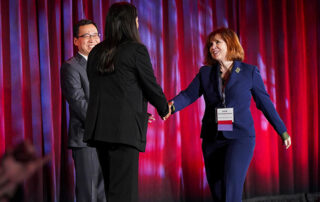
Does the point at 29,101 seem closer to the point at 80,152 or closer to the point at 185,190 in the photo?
the point at 80,152

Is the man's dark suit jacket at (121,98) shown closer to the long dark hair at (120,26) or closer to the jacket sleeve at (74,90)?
the long dark hair at (120,26)

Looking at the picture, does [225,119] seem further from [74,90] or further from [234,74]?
[74,90]

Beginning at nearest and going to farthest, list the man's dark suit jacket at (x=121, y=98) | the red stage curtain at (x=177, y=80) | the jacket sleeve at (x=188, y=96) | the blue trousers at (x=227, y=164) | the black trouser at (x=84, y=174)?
the man's dark suit jacket at (x=121, y=98), the blue trousers at (x=227, y=164), the black trouser at (x=84, y=174), the jacket sleeve at (x=188, y=96), the red stage curtain at (x=177, y=80)

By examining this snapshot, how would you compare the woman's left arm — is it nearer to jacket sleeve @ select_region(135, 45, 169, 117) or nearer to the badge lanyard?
the badge lanyard

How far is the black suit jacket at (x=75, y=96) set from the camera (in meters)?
2.27

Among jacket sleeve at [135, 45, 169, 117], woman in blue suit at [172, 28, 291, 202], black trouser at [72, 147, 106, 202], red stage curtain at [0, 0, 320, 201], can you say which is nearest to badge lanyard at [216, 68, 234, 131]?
woman in blue suit at [172, 28, 291, 202]

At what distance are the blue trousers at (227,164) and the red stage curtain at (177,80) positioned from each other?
1.32m

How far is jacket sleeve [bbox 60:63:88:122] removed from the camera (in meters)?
2.26

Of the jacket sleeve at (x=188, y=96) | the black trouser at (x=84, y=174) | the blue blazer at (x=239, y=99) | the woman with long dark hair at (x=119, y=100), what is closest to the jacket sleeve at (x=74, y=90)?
the black trouser at (x=84, y=174)

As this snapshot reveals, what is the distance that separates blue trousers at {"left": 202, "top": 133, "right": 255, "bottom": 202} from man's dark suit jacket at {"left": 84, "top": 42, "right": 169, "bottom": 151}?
28.3 inches

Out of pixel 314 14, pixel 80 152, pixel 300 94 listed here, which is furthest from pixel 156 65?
pixel 314 14

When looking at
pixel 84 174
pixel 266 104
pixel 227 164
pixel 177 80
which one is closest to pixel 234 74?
pixel 266 104

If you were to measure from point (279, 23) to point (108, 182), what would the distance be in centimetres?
330

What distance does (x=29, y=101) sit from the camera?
305cm
